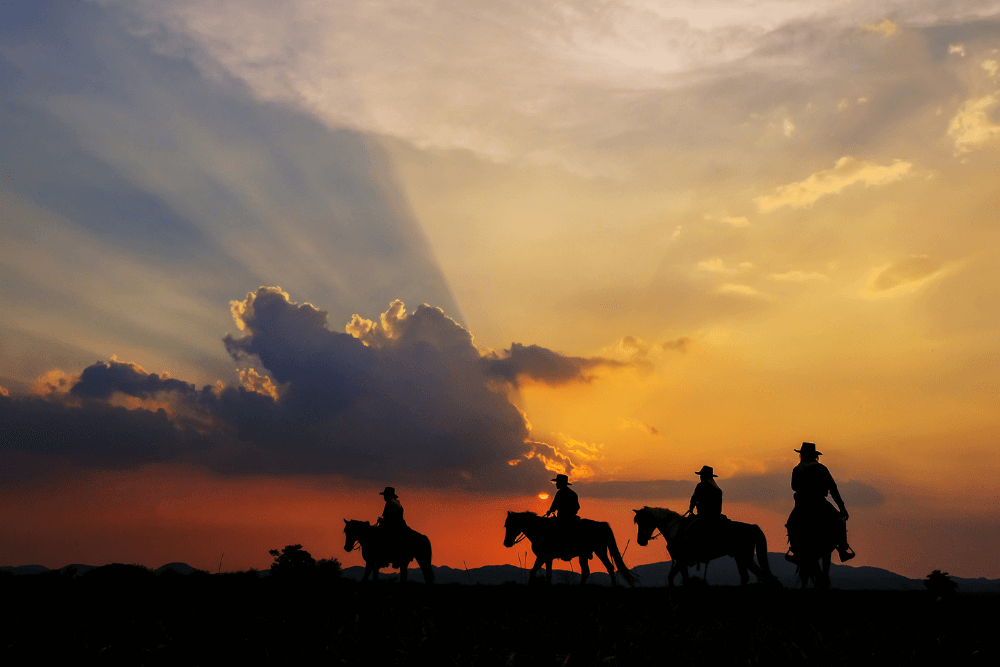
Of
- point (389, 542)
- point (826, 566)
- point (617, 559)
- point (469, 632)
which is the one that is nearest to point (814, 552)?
point (826, 566)

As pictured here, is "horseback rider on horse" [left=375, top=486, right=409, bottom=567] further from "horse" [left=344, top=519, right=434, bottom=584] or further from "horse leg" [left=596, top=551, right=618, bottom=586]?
"horse leg" [left=596, top=551, right=618, bottom=586]

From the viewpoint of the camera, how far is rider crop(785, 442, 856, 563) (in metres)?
16.7

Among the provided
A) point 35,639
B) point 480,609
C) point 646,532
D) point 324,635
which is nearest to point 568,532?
point 646,532

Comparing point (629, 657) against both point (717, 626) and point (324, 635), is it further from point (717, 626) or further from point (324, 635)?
point (324, 635)

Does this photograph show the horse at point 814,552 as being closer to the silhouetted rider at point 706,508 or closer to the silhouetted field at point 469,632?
the silhouetted rider at point 706,508

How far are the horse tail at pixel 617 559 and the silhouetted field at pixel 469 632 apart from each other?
9868 millimetres

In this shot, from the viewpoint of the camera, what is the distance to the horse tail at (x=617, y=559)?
21.3m

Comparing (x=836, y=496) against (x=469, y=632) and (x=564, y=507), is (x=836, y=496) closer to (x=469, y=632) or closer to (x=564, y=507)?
(x=564, y=507)

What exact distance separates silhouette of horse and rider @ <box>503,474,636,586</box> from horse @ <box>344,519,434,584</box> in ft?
13.1

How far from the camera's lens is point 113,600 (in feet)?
35.3

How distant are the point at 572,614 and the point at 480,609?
1651 mm

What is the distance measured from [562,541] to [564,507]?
112cm

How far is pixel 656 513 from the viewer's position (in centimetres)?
1941

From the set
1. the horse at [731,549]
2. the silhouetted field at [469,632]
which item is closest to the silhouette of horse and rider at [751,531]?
the horse at [731,549]
